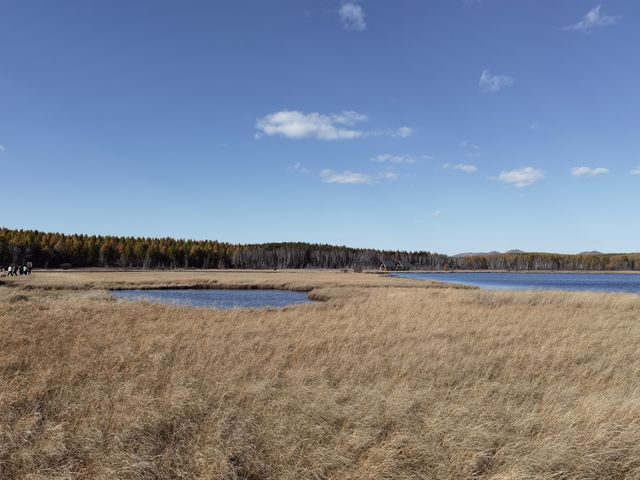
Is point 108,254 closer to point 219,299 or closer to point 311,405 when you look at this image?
point 219,299

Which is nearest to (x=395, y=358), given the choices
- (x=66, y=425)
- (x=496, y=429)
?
(x=496, y=429)

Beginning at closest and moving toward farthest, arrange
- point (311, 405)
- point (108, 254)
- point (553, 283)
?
1. point (311, 405)
2. point (553, 283)
3. point (108, 254)

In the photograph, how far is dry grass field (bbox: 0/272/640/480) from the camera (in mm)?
4988

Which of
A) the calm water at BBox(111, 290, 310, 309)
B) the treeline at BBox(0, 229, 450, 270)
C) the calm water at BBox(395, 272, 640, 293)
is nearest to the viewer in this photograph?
the calm water at BBox(111, 290, 310, 309)

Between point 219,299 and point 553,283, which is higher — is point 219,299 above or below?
below

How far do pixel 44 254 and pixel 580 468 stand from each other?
5844 inches

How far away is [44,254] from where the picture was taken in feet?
422

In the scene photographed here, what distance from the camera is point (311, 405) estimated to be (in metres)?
6.47

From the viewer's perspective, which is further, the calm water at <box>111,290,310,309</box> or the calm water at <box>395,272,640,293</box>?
the calm water at <box>395,272,640,293</box>

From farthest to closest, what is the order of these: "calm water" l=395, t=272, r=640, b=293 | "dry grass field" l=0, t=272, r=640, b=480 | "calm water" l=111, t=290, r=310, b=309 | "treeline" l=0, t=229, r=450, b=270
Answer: "treeline" l=0, t=229, r=450, b=270 < "calm water" l=395, t=272, r=640, b=293 < "calm water" l=111, t=290, r=310, b=309 < "dry grass field" l=0, t=272, r=640, b=480

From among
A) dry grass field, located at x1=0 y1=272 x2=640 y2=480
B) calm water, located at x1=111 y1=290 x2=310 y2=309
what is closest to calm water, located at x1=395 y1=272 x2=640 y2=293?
calm water, located at x1=111 y1=290 x2=310 y2=309

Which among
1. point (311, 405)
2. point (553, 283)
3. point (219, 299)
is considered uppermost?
point (311, 405)

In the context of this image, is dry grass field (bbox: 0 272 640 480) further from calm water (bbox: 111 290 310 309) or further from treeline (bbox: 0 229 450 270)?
treeline (bbox: 0 229 450 270)

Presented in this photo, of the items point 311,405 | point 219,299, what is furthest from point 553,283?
point 311,405
